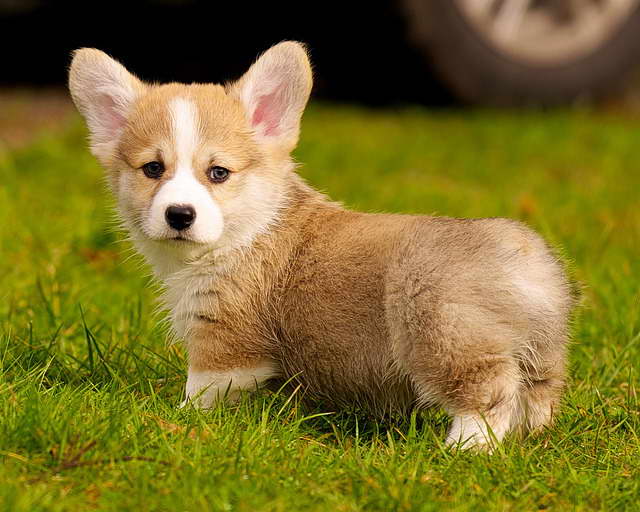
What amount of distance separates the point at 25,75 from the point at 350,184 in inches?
154

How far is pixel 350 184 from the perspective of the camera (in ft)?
21.7

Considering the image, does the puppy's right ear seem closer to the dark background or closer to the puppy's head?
the puppy's head

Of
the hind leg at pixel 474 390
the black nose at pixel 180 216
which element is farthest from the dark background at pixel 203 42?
the hind leg at pixel 474 390

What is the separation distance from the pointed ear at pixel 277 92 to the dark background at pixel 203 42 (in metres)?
4.38

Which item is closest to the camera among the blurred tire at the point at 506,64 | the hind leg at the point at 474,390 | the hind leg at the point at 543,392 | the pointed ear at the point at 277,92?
the hind leg at the point at 474,390

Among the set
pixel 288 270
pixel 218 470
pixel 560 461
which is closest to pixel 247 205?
pixel 288 270

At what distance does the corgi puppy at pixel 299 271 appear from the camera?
3168 millimetres

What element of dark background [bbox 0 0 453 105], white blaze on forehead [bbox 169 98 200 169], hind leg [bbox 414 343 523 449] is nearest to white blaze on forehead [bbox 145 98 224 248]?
white blaze on forehead [bbox 169 98 200 169]

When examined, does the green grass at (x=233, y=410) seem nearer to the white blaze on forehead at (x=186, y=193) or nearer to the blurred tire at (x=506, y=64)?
the white blaze on forehead at (x=186, y=193)

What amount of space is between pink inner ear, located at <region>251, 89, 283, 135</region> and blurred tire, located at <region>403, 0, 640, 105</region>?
387 cm

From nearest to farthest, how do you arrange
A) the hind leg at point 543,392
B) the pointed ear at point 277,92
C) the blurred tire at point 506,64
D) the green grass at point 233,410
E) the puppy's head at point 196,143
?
the green grass at point 233,410 → the hind leg at point 543,392 → the puppy's head at point 196,143 → the pointed ear at point 277,92 → the blurred tire at point 506,64

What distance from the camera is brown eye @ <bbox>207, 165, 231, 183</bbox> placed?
357cm

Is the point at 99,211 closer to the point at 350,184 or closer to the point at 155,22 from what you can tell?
the point at 350,184

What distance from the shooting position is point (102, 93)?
3904mm
